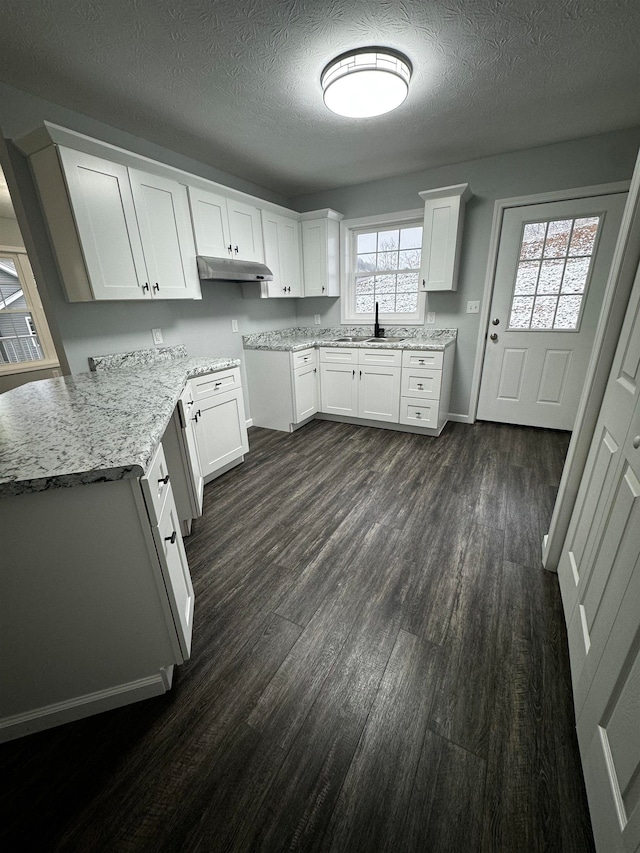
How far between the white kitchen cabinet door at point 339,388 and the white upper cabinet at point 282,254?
0.93m

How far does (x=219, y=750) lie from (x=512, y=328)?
377cm

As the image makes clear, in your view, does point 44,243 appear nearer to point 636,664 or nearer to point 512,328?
point 636,664

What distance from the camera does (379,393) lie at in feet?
11.5

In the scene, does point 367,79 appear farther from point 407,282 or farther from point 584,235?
point 584,235

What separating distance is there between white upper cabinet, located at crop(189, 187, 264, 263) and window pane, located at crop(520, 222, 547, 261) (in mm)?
2469

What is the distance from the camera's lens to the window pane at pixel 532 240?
119 inches

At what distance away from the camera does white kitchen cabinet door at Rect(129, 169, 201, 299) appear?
2209 millimetres

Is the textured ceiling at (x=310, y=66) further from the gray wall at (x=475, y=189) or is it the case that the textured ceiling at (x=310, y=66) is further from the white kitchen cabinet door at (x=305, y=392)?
the white kitchen cabinet door at (x=305, y=392)

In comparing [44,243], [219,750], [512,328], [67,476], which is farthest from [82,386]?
[512,328]

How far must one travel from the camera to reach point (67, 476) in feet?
2.80

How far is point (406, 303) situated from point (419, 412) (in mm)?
1317

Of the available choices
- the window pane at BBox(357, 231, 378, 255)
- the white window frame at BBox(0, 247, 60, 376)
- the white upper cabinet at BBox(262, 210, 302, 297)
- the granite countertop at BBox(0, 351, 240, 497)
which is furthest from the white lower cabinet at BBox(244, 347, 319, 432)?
the white window frame at BBox(0, 247, 60, 376)

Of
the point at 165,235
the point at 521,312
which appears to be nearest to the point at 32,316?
the point at 165,235

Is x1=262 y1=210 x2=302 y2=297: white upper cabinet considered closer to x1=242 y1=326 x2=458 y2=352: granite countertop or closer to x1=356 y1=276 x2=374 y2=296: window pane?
x1=242 y1=326 x2=458 y2=352: granite countertop
